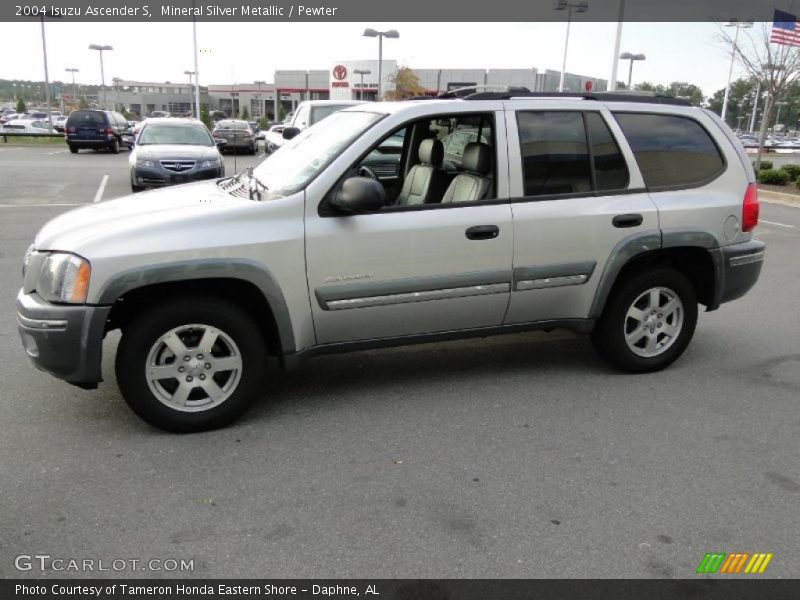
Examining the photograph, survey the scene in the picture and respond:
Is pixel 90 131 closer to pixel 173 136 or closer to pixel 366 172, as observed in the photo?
pixel 173 136

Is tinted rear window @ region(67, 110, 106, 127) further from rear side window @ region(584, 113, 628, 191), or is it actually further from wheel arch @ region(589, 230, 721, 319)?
wheel arch @ region(589, 230, 721, 319)

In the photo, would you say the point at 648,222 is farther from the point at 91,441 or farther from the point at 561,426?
the point at 91,441

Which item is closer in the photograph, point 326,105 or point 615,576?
point 615,576

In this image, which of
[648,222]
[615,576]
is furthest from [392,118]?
[615,576]

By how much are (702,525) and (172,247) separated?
2911mm

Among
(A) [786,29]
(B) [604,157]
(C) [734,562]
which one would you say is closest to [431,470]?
(C) [734,562]

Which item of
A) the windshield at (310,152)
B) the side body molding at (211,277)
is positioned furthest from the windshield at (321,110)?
the side body molding at (211,277)

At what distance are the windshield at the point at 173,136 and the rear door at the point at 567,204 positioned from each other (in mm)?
11775

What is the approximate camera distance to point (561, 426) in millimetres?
4117

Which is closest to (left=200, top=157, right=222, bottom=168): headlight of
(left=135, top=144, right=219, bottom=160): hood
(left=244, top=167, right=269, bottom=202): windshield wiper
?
(left=135, top=144, right=219, bottom=160): hood

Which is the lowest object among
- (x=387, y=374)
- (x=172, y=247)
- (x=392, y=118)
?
(x=387, y=374)

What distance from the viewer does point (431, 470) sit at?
11.7 feet

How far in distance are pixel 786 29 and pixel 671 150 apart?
734 inches

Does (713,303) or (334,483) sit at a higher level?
(713,303)
